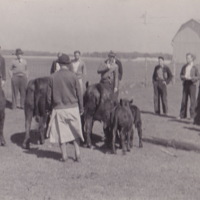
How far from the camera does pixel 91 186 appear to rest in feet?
23.5

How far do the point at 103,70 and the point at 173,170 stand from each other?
4.60 meters

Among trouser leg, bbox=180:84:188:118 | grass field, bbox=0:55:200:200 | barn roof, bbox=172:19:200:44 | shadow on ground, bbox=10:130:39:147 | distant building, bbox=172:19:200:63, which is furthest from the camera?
barn roof, bbox=172:19:200:44

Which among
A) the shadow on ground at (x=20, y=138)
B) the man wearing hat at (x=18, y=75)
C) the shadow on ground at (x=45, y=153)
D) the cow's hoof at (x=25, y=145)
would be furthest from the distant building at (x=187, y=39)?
the shadow on ground at (x=45, y=153)

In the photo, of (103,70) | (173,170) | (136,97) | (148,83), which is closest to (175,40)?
(148,83)

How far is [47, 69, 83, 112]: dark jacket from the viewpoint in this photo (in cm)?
869

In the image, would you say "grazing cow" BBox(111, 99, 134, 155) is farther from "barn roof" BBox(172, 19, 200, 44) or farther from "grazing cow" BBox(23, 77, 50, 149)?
"barn roof" BBox(172, 19, 200, 44)

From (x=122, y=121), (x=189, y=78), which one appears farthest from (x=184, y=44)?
(x=122, y=121)

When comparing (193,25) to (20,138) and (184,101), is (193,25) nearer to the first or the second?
(184,101)

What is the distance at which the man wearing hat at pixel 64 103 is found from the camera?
870cm

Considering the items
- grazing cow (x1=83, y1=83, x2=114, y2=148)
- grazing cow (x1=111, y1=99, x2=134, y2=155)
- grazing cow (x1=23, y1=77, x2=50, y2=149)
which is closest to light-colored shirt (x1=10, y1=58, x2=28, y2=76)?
grazing cow (x1=23, y1=77, x2=50, y2=149)

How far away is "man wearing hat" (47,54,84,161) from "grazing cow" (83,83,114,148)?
1444 millimetres

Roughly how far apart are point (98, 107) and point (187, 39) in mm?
50189

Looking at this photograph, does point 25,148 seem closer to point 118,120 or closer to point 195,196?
point 118,120

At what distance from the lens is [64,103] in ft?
28.8
